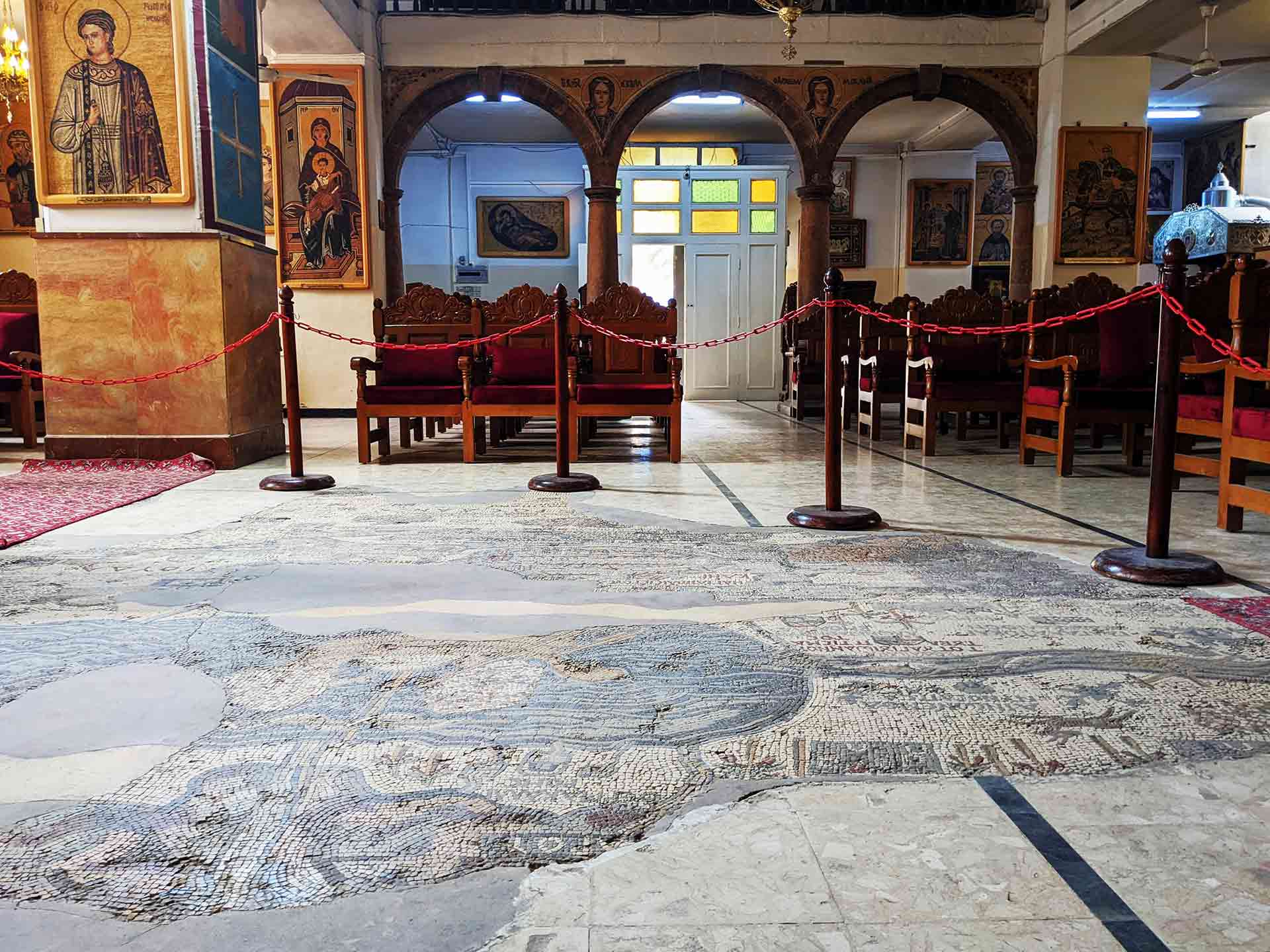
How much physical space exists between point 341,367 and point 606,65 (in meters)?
4.41

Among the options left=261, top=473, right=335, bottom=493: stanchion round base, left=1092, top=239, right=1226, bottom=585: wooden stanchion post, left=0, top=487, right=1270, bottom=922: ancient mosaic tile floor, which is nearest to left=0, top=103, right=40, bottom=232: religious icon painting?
left=261, top=473, right=335, bottom=493: stanchion round base

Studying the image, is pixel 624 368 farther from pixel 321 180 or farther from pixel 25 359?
pixel 321 180

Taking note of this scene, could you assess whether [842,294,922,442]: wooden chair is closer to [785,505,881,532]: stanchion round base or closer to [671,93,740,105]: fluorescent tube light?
[785,505,881,532]: stanchion round base

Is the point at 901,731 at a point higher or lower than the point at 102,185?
lower

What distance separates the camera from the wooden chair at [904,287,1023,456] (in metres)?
7.24

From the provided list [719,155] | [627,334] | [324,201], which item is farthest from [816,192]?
[324,201]

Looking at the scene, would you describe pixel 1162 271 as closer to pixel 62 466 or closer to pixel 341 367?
pixel 62 466

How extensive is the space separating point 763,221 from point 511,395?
9.66m

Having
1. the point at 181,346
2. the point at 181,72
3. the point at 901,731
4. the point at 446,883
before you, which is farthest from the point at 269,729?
the point at 181,72

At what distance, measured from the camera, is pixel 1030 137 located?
1113cm

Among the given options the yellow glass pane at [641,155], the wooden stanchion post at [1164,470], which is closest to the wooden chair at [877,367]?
the wooden stanchion post at [1164,470]

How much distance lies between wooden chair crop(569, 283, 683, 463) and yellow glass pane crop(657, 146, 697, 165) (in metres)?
8.21

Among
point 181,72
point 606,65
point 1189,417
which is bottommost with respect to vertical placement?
point 1189,417

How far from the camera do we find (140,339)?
641 centimetres
